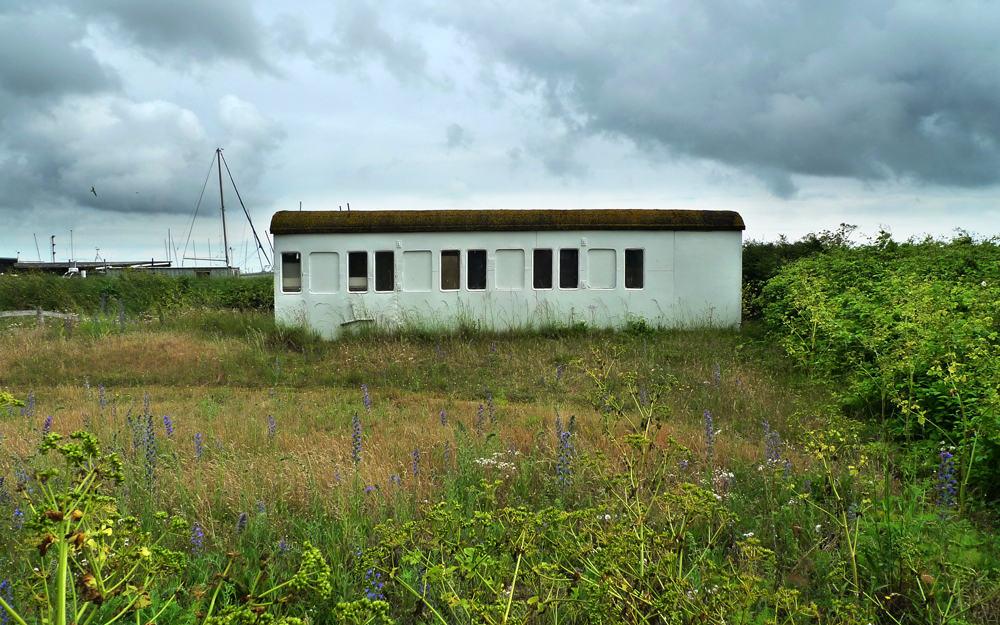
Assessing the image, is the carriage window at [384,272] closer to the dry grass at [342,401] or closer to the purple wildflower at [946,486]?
the dry grass at [342,401]

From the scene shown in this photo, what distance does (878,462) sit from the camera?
5543 millimetres

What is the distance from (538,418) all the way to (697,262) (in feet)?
38.2

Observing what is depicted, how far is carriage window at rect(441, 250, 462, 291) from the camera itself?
16.9 m

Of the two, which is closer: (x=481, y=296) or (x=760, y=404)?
(x=760, y=404)

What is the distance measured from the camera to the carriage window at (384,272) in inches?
663

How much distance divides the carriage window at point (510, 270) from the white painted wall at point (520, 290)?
81 mm

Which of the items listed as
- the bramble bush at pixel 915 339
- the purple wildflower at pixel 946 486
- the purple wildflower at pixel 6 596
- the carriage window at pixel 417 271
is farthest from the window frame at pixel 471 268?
the purple wildflower at pixel 6 596

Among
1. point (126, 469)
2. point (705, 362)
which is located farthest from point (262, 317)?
point (126, 469)

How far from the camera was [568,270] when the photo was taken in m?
17.1

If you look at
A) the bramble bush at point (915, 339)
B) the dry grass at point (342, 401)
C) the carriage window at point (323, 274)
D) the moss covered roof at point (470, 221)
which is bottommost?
the dry grass at point (342, 401)

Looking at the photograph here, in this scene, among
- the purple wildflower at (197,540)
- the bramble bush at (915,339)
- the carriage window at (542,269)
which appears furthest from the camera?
the carriage window at (542,269)

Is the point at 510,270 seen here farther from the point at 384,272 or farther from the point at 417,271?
the point at 384,272

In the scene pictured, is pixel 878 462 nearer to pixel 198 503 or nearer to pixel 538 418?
pixel 538 418

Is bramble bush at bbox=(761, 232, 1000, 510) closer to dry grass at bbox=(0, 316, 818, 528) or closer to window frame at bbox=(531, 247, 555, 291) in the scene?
dry grass at bbox=(0, 316, 818, 528)
